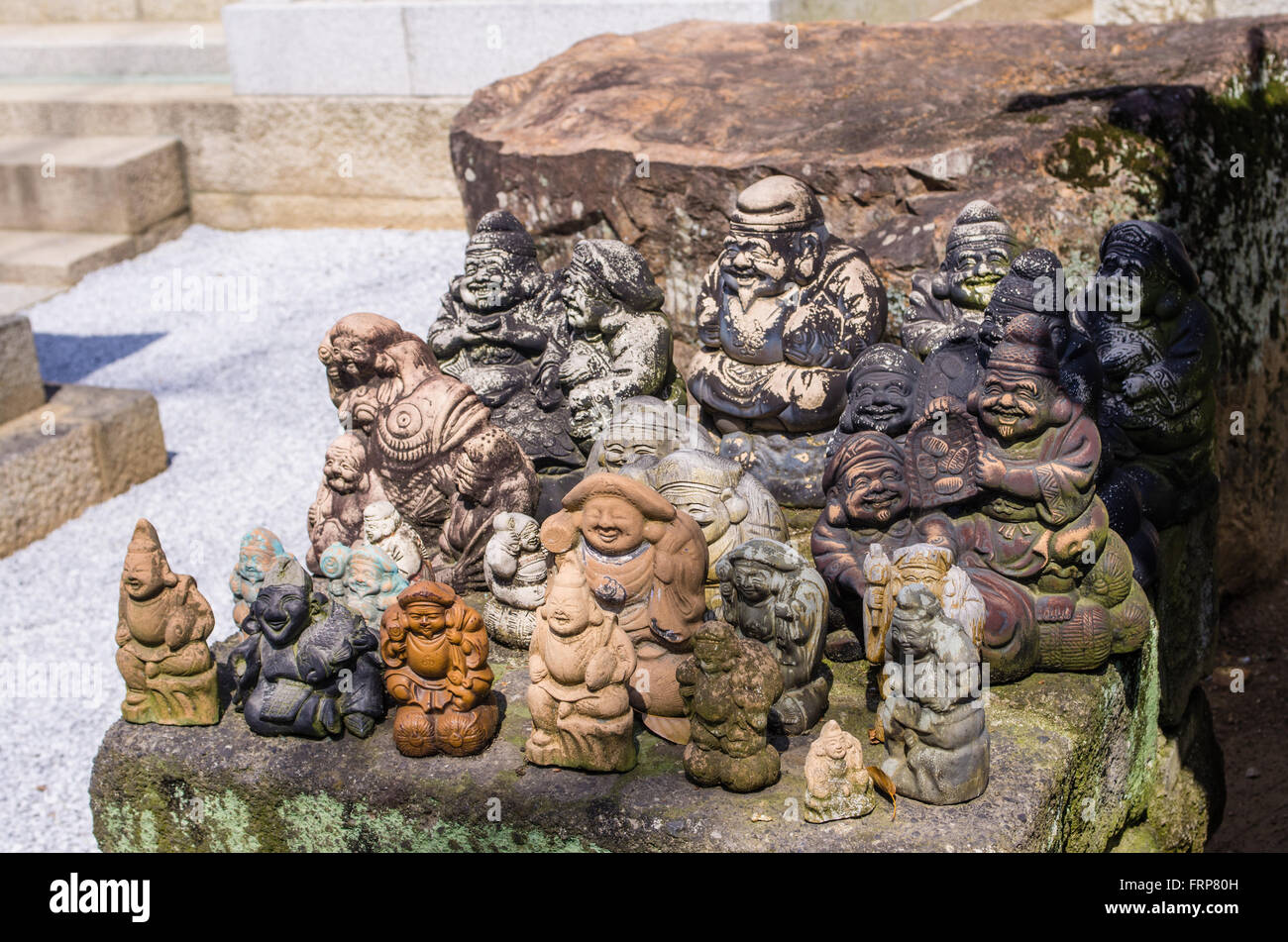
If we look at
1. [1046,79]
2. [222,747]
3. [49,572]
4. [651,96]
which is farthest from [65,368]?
[1046,79]

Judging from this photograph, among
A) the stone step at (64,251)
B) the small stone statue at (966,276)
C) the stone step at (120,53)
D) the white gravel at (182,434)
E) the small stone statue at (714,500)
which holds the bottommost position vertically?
the white gravel at (182,434)

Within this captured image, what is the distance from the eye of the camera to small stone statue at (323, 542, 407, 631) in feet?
17.5

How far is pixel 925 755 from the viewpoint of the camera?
4352mm

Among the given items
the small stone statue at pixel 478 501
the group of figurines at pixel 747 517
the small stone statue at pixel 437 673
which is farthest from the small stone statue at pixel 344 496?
the small stone statue at pixel 437 673

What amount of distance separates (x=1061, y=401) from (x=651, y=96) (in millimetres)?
4160

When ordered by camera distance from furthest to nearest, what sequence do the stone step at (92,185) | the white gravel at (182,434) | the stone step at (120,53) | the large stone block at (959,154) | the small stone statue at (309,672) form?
the stone step at (120,53) → the stone step at (92,185) → the white gravel at (182,434) → the large stone block at (959,154) → the small stone statue at (309,672)

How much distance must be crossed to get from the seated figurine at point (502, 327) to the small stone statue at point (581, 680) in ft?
6.44

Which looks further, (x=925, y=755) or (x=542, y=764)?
(x=542, y=764)

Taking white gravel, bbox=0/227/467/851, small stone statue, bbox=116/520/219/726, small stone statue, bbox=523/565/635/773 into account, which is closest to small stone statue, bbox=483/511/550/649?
small stone statue, bbox=523/565/635/773

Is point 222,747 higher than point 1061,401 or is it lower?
lower

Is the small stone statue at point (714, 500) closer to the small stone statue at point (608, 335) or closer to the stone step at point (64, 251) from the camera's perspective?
the small stone statue at point (608, 335)

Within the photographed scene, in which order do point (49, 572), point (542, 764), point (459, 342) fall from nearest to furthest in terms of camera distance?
1. point (542, 764)
2. point (459, 342)
3. point (49, 572)

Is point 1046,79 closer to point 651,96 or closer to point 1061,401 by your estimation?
point 651,96

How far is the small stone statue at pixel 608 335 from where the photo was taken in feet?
20.6
